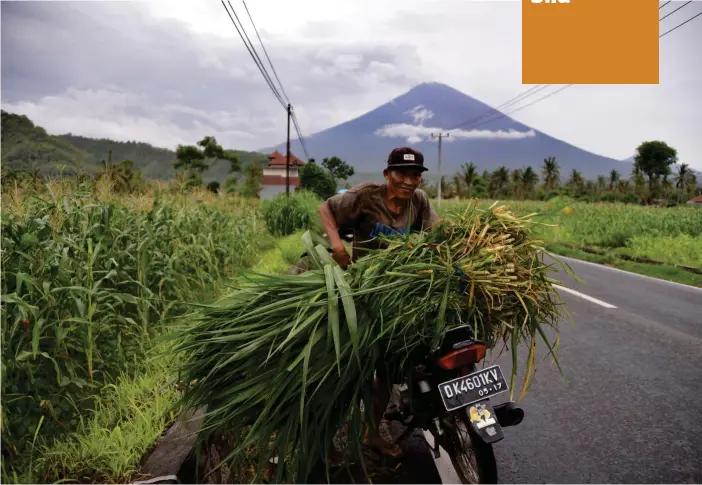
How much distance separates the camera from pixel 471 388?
2.01 m

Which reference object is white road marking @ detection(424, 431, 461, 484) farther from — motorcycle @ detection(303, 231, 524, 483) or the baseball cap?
the baseball cap

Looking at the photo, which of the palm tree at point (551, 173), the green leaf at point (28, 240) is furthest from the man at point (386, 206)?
the palm tree at point (551, 173)

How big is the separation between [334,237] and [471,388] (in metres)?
1.24

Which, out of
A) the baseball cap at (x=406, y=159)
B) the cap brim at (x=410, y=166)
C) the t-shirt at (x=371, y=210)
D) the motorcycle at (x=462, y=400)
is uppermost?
the baseball cap at (x=406, y=159)

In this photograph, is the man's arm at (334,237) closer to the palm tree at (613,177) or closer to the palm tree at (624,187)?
the palm tree at (624,187)

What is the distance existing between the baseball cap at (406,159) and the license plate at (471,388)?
49.0 inches

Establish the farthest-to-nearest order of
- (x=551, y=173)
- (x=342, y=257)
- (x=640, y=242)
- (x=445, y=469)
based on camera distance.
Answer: (x=551, y=173)
(x=640, y=242)
(x=342, y=257)
(x=445, y=469)

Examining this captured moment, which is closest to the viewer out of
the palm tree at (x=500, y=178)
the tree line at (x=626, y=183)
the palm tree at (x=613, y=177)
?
the tree line at (x=626, y=183)

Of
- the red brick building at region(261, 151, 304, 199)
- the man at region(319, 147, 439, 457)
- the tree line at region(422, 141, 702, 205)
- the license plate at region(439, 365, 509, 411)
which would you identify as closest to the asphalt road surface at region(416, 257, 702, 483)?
the license plate at region(439, 365, 509, 411)

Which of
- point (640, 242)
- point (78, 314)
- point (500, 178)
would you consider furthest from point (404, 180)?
point (500, 178)

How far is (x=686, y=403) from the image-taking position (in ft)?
12.2

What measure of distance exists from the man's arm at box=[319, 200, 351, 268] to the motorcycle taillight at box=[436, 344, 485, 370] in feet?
2.92

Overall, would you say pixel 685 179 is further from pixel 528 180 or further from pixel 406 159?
pixel 406 159

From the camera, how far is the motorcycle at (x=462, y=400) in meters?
1.97
